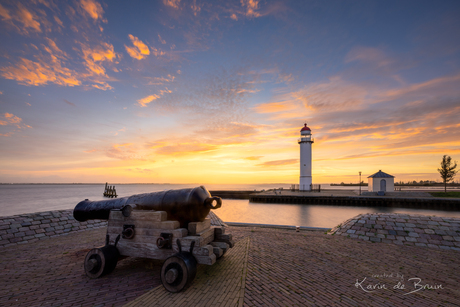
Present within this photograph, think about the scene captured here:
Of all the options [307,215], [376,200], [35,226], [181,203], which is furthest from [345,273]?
[376,200]

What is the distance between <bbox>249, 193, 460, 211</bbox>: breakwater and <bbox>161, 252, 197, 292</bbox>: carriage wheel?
32.0m

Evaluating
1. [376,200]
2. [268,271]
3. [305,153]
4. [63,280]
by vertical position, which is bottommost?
[63,280]

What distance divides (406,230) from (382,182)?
3192cm

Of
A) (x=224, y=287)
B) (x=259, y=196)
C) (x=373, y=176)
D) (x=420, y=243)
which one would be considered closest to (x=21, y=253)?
(x=224, y=287)

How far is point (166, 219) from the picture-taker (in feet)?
14.6

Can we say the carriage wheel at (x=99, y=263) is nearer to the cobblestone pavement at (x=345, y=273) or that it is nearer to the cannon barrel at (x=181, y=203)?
the cannon barrel at (x=181, y=203)

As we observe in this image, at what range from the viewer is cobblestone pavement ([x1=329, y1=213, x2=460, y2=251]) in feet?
22.7

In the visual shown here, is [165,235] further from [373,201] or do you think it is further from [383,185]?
[383,185]

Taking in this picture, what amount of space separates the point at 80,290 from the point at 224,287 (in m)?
2.49

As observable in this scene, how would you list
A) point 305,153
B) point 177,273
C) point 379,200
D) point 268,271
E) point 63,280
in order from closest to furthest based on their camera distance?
point 177,273 → point 63,280 → point 268,271 → point 379,200 → point 305,153

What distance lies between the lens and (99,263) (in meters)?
4.22

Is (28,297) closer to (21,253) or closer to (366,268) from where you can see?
(21,253)

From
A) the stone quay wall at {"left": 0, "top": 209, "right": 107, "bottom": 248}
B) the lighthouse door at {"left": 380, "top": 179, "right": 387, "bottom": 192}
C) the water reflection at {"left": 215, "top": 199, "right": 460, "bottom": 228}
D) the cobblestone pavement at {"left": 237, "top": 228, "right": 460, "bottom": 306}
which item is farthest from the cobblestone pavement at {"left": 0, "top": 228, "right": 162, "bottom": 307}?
the lighthouse door at {"left": 380, "top": 179, "right": 387, "bottom": 192}

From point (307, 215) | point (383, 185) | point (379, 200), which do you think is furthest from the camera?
point (383, 185)
